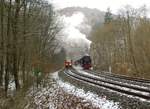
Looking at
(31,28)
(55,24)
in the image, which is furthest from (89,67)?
(31,28)

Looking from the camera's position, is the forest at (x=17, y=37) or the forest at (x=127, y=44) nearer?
the forest at (x=17, y=37)

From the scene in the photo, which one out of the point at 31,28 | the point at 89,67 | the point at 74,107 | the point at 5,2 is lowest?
the point at 89,67

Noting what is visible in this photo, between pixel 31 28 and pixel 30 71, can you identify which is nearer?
pixel 31 28

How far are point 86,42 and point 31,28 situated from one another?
315 ft

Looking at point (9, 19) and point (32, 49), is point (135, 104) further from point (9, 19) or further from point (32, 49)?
point (32, 49)

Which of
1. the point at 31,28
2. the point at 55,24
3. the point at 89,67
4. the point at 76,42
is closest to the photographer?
the point at 31,28

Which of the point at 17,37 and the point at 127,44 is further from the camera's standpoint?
the point at 127,44

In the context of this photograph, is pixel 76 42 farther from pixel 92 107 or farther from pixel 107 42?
pixel 92 107

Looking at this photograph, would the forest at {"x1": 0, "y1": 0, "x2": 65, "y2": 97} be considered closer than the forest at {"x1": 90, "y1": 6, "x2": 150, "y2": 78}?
Yes

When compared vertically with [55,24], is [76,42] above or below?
below

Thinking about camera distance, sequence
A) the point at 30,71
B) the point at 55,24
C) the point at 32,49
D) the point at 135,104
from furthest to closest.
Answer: the point at 55,24 < the point at 30,71 < the point at 32,49 < the point at 135,104

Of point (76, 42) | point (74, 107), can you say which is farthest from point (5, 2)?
point (76, 42)

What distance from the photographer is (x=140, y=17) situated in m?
64.1

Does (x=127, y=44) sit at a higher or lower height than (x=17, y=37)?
lower
